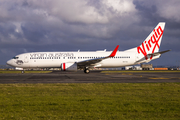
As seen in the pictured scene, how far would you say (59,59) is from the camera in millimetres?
37719

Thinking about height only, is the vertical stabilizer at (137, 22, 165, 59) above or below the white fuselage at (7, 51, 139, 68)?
above

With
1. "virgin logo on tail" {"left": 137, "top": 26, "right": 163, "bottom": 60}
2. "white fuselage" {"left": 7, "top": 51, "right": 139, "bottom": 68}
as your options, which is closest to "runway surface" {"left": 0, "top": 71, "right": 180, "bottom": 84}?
"white fuselage" {"left": 7, "top": 51, "right": 139, "bottom": 68}

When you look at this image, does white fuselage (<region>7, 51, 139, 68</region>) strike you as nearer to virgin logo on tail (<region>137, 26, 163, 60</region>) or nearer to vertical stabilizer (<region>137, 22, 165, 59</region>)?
virgin logo on tail (<region>137, 26, 163, 60</region>)

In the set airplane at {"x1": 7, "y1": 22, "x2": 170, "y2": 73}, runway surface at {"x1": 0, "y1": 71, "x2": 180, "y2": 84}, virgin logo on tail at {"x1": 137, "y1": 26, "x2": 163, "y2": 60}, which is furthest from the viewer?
virgin logo on tail at {"x1": 137, "y1": 26, "x2": 163, "y2": 60}

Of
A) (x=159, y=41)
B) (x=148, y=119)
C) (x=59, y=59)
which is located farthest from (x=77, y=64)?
(x=148, y=119)

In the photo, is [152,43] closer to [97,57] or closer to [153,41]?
[153,41]

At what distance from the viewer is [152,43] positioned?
39.5 metres

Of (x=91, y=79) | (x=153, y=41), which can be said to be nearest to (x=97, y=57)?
(x=153, y=41)

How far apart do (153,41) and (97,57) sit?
12.0 m

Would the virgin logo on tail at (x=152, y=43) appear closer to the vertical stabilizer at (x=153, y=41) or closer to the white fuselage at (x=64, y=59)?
the vertical stabilizer at (x=153, y=41)

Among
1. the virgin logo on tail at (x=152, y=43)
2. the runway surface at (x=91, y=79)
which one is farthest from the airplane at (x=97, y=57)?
the runway surface at (x=91, y=79)

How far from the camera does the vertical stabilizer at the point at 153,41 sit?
39.3 metres

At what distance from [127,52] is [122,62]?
2.48 metres

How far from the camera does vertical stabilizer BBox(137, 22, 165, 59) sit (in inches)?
1549
